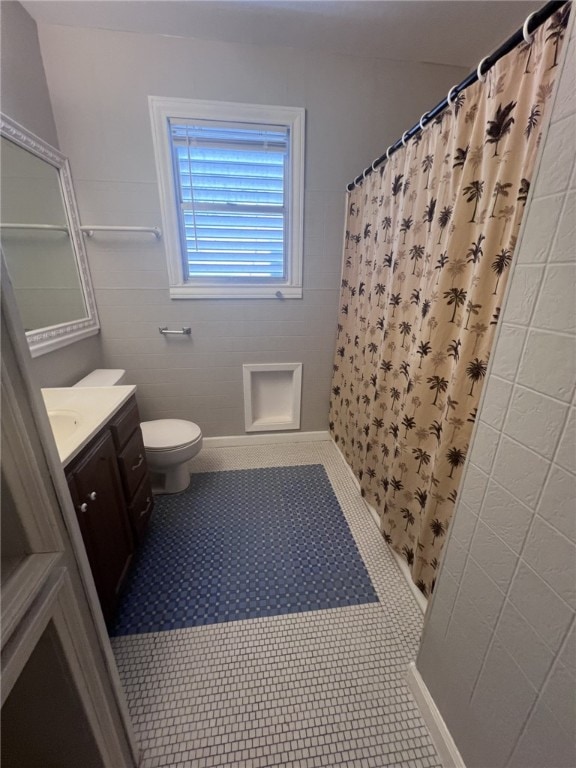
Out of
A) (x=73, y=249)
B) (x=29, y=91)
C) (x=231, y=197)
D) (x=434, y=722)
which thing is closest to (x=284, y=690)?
(x=434, y=722)

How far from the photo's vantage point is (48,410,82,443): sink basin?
3.99 ft

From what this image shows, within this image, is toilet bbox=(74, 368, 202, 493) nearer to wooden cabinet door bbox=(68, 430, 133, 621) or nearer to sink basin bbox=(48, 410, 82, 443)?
wooden cabinet door bbox=(68, 430, 133, 621)

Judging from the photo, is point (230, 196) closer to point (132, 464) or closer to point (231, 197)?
point (231, 197)

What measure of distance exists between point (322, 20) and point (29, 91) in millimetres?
1541

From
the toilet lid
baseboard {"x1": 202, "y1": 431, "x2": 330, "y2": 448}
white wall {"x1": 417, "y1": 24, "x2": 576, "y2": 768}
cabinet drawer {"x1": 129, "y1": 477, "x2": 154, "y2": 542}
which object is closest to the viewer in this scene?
white wall {"x1": 417, "y1": 24, "x2": 576, "y2": 768}

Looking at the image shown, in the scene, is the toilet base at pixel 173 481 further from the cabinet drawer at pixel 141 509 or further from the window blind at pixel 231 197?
the window blind at pixel 231 197

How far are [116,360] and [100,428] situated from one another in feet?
3.89

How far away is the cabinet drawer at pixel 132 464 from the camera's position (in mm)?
1369

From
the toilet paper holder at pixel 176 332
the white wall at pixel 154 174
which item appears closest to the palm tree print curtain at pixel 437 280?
the white wall at pixel 154 174

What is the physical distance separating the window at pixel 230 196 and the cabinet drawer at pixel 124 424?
97 cm

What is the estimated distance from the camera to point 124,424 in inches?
54.4

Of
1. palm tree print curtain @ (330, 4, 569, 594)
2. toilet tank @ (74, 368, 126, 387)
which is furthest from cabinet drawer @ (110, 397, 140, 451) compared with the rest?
palm tree print curtain @ (330, 4, 569, 594)

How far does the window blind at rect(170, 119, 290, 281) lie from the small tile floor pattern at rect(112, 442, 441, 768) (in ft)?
6.67

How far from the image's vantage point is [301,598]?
140 centimetres
